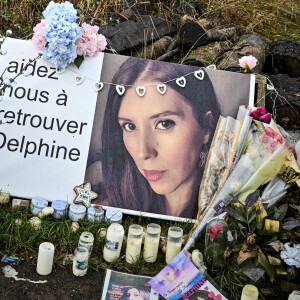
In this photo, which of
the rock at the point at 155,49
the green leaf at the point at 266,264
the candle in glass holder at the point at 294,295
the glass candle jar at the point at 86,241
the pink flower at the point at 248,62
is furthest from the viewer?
the rock at the point at 155,49

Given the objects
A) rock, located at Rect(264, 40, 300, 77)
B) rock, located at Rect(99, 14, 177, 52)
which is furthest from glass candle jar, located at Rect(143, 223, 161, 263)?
rock, located at Rect(264, 40, 300, 77)

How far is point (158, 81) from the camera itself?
403 cm

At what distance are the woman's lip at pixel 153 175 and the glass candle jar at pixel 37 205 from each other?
0.70 meters

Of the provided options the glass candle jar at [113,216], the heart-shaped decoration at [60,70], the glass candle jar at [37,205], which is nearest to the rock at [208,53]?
the heart-shaped decoration at [60,70]

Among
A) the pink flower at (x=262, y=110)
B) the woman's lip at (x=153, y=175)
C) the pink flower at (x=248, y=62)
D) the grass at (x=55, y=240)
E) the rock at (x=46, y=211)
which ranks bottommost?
the grass at (x=55, y=240)

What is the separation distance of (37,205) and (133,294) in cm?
94

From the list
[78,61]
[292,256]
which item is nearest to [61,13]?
[78,61]

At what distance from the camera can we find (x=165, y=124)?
396 centimetres

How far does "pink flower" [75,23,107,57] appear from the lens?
13.0ft

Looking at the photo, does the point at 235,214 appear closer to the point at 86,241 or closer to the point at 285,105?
the point at 86,241

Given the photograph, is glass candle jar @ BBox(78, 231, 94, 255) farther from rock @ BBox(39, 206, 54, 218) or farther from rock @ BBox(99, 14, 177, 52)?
rock @ BBox(99, 14, 177, 52)

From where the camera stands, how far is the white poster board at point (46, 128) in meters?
3.91

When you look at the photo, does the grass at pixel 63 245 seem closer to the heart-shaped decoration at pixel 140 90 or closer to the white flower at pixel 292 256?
the white flower at pixel 292 256

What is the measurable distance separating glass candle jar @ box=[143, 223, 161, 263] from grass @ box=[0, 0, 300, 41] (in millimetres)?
2162
